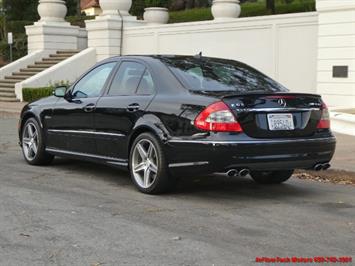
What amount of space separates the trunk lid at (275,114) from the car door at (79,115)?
2124mm

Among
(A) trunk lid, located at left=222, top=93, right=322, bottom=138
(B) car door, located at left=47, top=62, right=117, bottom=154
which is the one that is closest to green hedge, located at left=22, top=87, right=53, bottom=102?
(B) car door, located at left=47, top=62, right=117, bottom=154

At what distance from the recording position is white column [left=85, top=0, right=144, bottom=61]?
2508 centimetres

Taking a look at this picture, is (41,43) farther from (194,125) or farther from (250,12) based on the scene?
(194,125)

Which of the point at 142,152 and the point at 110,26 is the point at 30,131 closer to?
the point at 142,152

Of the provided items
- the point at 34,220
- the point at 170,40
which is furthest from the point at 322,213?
the point at 170,40

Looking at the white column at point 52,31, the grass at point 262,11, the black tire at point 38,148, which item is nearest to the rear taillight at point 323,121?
the black tire at point 38,148

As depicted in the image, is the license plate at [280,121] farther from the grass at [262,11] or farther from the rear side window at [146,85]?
the grass at [262,11]

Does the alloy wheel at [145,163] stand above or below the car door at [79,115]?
A: below

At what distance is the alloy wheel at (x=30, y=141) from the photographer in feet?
30.3

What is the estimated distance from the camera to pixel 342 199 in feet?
23.6

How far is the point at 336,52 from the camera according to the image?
1611 cm

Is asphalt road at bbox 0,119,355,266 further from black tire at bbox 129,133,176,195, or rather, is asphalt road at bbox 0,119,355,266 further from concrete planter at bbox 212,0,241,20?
concrete planter at bbox 212,0,241,20

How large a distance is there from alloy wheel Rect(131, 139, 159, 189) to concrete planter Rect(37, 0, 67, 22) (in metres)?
21.0

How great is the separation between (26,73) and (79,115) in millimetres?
18376
